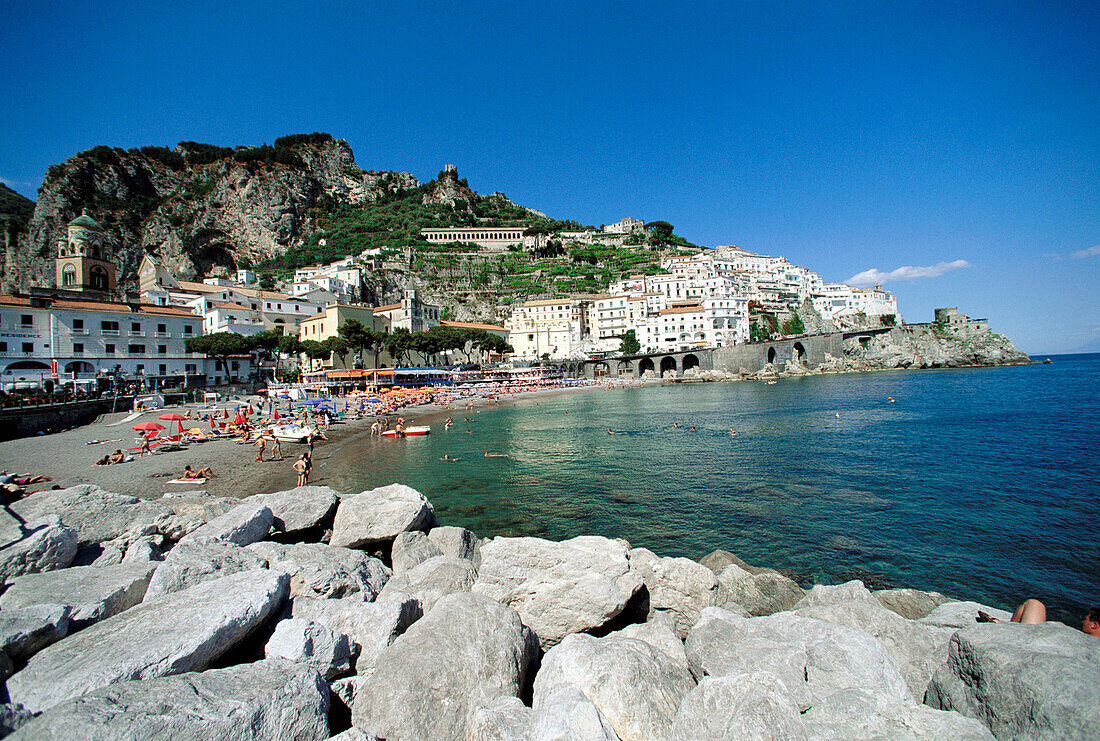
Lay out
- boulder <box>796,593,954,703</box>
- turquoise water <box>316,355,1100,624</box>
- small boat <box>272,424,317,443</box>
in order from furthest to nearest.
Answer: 1. small boat <box>272,424,317,443</box>
2. turquoise water <box>316,355,1100,624</box>
3. boulder <box>796,593,954,703</box>

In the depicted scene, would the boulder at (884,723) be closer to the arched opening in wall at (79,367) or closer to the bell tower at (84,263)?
the arched opening in wall at (79,367)

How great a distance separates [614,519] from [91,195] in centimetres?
11995

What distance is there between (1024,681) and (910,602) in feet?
13.6

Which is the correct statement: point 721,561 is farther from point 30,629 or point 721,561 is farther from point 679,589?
point 30,629

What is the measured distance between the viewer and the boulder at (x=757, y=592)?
6.88 m

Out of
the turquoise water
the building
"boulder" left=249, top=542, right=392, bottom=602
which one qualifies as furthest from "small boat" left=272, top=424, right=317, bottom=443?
the building

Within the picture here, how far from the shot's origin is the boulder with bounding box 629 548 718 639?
6.17 meters

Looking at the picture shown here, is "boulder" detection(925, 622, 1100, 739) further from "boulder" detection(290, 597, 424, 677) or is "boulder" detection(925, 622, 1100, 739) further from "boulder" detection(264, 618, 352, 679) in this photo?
"boulder" detection(264, 618, 352, 679)

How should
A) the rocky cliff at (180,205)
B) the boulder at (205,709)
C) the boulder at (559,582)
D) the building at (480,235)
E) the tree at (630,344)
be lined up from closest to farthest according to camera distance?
the boulder at (205,709)
the boulder at (559,582)
the rocky cliff at (180,205)
the tree at (630,344)
the building at (480,235)

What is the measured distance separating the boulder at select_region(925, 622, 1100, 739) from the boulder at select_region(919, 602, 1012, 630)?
6.46 ft

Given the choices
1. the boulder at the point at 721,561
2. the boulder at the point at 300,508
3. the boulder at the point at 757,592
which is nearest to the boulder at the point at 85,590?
the boulder at the point at 300,508

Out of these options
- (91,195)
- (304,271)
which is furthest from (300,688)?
(91,195)

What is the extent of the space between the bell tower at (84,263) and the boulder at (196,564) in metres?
66.9

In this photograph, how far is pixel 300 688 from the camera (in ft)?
11.3
